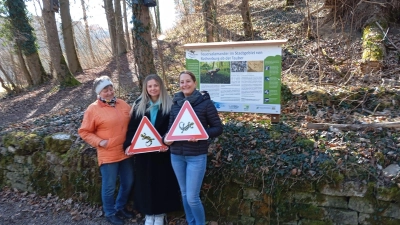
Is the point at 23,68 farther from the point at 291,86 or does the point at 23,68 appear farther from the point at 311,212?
the point at 311,212

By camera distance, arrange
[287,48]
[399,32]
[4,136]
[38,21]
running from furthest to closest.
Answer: [38,21] < [287,48] < [399,32] < [4,136]

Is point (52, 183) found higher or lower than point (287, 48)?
lower

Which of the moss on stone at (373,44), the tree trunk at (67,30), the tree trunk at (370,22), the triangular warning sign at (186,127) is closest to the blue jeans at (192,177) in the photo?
the triangular warning sign at (186,127)

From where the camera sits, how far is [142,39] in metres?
6.45

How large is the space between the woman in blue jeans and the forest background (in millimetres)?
875

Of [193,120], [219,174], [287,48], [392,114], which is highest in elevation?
[287,48]

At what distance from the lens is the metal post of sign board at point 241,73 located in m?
4.63

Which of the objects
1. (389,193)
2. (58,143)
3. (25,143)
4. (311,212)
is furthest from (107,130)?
(389,193)

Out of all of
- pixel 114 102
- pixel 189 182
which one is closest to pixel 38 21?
pixel 114 102

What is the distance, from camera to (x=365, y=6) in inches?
397

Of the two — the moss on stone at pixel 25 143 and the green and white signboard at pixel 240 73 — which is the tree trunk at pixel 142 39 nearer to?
the green and white signboard at pixel 240 73

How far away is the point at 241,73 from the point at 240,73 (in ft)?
0.05

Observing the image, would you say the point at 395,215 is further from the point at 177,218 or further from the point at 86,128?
the point at 86,128

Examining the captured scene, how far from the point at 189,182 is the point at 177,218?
1.27 m
